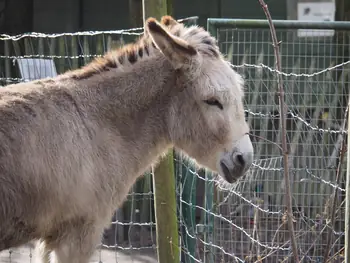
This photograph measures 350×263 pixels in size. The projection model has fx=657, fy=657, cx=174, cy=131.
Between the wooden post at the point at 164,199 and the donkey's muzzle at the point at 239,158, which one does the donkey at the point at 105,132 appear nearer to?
the donkey's muzzle at the point at 239,158

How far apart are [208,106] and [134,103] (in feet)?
1.40

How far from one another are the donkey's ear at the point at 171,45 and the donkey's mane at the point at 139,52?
13 centimetres

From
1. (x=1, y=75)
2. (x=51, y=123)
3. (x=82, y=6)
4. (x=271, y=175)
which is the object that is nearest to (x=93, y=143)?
(x=51, y=123)

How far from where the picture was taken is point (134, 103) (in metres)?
3.79

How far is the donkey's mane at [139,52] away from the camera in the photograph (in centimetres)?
385

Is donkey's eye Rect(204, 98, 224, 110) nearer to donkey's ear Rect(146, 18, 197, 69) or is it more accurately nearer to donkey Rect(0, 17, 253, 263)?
donkey Rect(0, 17, 253, 263)

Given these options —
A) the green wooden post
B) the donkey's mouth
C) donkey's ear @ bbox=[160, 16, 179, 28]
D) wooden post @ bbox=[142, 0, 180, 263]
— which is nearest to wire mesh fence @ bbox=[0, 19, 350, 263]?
the green wooden post

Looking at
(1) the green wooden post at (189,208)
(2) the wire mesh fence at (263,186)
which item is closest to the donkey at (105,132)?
(2) the wire mesh fence at (263,186)

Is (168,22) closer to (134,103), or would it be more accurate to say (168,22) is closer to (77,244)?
(134,103)

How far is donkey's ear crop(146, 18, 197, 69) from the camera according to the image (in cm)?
359

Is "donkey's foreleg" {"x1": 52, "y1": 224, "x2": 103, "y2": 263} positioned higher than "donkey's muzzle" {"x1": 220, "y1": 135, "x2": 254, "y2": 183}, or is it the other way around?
"donkey's muzzle" {"x1": 220, "y1": 135, "x2": 254, "y2": 183}

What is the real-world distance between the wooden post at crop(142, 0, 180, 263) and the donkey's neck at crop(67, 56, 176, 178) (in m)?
0.69

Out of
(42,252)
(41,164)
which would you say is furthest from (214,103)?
(42,252)

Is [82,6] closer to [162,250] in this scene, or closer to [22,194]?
[162,250]
